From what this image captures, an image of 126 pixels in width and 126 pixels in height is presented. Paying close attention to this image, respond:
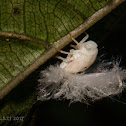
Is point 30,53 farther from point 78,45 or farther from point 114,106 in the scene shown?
point 114,106

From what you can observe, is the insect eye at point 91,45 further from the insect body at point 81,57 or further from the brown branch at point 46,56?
the brown branch at point 46,56

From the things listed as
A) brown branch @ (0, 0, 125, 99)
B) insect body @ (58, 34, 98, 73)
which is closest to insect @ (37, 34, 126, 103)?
insect body @ (58, 34, 98, 73)

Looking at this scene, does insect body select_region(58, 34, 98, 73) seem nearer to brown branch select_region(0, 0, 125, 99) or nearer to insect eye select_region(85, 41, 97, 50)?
insect eye select_region(85, 41, 97, 50)

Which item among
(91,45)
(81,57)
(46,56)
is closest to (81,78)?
(81,57)

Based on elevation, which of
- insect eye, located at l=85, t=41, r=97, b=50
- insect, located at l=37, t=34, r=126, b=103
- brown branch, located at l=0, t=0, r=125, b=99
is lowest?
insect, located at l=37, t=34, r=126, b=103

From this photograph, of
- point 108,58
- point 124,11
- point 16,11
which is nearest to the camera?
point 16,11

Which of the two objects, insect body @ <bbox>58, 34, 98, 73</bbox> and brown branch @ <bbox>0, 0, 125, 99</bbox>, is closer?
brown branch @ <bbox>0, 0, 125, 99</bbox>

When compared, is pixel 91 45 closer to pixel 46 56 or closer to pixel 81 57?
pixel 81 57

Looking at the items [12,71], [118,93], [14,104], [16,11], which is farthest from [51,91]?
[16,11]

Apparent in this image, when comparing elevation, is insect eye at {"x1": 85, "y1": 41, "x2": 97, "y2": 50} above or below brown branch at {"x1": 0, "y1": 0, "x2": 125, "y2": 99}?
below
